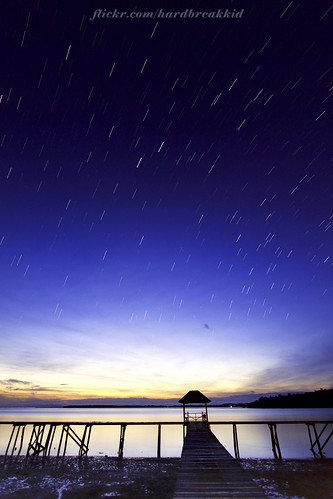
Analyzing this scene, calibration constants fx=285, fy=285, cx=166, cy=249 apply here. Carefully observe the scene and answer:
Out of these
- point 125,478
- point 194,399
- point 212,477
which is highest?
point 194,399

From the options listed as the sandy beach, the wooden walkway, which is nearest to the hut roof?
the sandy beach

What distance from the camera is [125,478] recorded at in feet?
62.5

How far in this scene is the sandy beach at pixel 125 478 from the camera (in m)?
15.9

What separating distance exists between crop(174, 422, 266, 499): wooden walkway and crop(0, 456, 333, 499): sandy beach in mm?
3207

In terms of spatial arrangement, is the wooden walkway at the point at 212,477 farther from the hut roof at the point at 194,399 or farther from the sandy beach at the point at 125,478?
the hut roof at the point at 194,399

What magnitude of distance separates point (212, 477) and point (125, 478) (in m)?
11.4

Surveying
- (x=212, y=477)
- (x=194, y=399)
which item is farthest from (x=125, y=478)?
(x=194, y=399)

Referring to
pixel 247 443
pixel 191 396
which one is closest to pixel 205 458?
pixel 191 396

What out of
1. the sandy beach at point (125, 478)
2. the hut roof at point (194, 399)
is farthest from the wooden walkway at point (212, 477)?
the hut roof at point (194, 399)

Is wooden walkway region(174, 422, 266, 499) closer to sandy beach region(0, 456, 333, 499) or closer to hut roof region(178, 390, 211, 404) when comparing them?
sandy beach region(0, 456, 333, 499)

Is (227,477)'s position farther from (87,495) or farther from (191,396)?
(191,396)

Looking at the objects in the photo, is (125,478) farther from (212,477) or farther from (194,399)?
(194,399)

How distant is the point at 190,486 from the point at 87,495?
9421 mm

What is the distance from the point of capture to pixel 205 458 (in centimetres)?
1418
